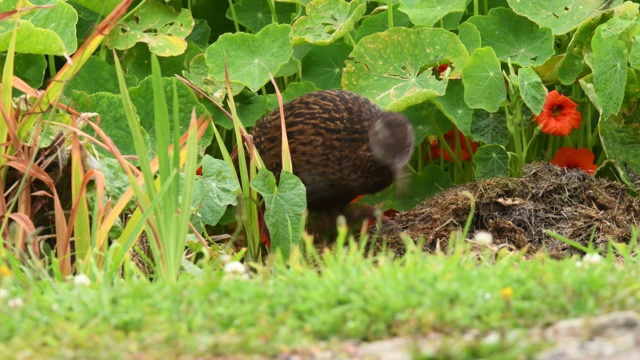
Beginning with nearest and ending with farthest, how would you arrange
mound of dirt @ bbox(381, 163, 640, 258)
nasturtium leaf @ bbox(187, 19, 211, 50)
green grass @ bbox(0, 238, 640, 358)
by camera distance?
green grass @ bbox(0, 238, 640, 358), mound of dirt @ bbox(381, 163, 640, 258), nasturtium leaf @ bbox(187, 19, 211, 50)

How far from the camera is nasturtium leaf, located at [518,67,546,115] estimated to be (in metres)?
4.71

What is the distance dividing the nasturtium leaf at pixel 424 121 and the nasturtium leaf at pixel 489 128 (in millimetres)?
257

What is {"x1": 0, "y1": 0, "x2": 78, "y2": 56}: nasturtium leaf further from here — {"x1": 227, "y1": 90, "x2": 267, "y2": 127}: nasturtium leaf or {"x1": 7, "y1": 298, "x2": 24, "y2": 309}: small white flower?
{"x1": 7, "y1": 298, "x2": 24, "y2": 309}: small white flower

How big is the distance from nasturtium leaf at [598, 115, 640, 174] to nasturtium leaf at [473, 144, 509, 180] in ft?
1.61

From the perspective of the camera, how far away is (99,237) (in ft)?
11.0

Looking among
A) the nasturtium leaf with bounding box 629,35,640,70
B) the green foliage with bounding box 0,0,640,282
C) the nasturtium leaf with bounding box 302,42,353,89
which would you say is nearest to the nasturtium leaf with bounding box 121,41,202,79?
the green foliage with bounding box 0,0,640,282

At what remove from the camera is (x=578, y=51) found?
16.6 feet

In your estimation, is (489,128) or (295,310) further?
(489,128)

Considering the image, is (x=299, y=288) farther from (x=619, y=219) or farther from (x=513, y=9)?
(x=513, y=9)

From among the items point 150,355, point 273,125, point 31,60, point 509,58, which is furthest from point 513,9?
point 150,355

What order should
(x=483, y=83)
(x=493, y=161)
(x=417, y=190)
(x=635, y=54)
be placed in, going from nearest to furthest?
(x=635, y=54) < (x=483, y=83) < (x=493, y=161) < (x=417, y=190)

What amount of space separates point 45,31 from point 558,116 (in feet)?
8.10

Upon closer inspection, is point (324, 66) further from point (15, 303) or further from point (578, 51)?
point (15, 303)

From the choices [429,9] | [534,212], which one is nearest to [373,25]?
[429,9]
